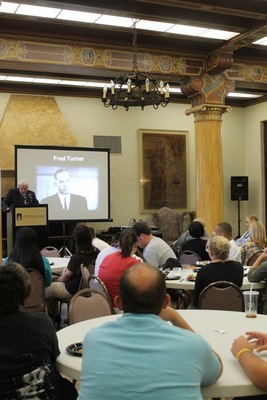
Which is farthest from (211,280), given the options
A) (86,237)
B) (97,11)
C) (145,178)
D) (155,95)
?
(145,178)

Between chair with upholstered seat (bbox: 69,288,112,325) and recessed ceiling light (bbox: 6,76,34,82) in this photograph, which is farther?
recessed ceiling light (bbox: 6,76,34,82)

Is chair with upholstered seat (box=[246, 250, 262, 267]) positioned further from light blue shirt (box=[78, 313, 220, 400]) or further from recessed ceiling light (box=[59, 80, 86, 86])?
recessed ceiling light (box=[59, 80, 86, 86])

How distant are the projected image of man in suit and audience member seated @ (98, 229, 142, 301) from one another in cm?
768

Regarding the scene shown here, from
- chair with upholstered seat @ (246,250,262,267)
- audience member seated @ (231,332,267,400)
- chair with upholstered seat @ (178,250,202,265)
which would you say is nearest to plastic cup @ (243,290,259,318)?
audience member seated @ (231,332,267,400)

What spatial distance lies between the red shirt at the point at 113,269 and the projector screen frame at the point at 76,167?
7504 millimetres

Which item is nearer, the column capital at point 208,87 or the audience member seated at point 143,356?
the audience member seated at point 143,356

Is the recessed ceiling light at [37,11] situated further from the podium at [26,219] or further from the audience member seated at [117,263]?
the audience member seated at [117,263]

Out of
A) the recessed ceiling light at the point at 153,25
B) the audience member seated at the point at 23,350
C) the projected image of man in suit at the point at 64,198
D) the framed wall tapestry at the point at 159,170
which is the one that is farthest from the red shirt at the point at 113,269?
the framed wall tapestry at the point at 159,170

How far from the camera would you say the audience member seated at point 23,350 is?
2.23 metres

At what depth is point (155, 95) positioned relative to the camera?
291 inches

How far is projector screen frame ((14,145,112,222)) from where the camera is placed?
1177cm

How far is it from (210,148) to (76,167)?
11.9 ft

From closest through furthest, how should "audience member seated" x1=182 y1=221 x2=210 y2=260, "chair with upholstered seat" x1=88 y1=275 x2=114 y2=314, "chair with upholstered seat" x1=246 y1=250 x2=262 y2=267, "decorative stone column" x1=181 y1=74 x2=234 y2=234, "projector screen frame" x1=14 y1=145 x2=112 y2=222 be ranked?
"chair with upholstered seat" x1=88 y1=275 x2=114 y2=314 → "chair with upholstered seat" x1=246 y1=250 x2=262 y2=267 → "audience member seated" x1=182 y1=221 x2=210 y2=260 → "decorative stone column" x1=181 y1=74 x2=234 y2=234 → "projector screen frame" x1=14 y1=145 x2=112 y2=222

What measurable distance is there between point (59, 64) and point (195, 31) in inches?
94.0
